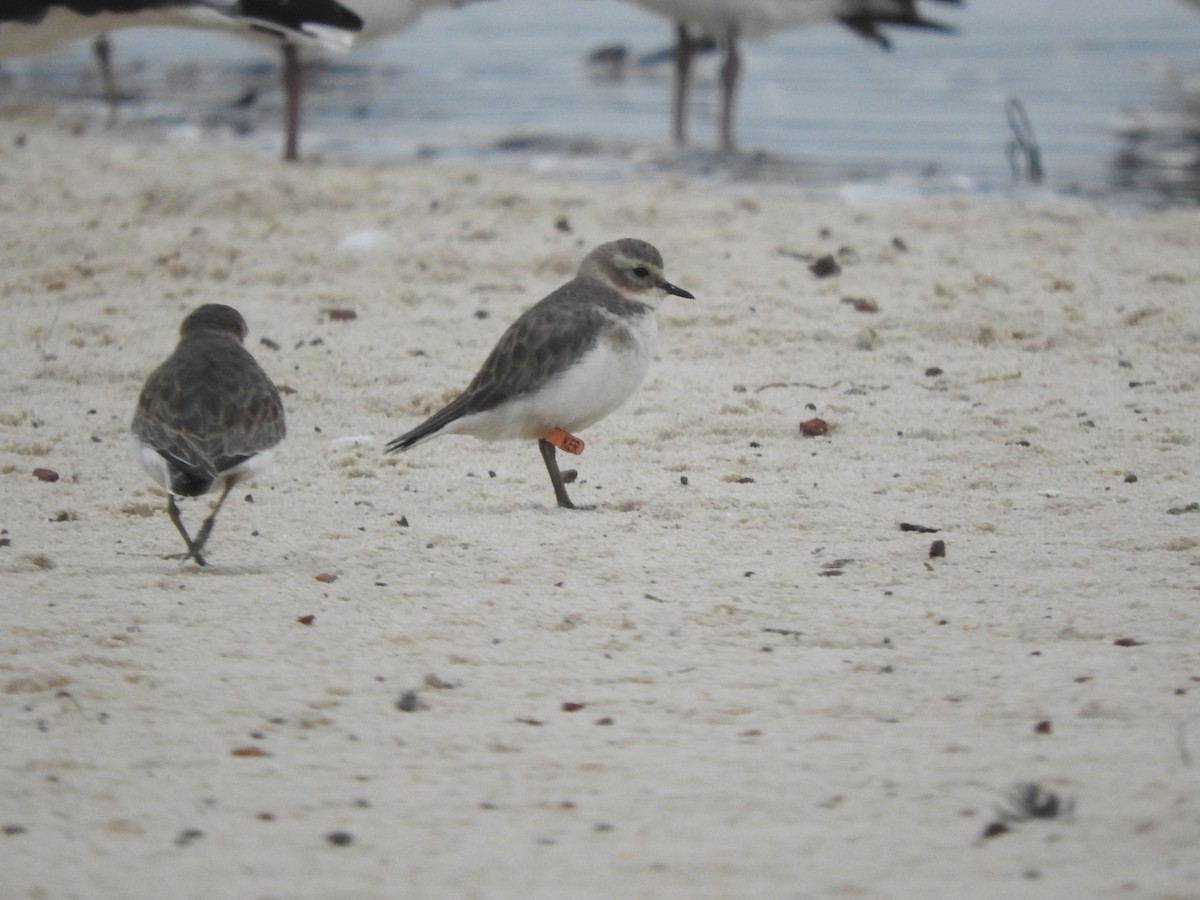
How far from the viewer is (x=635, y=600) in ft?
14.0

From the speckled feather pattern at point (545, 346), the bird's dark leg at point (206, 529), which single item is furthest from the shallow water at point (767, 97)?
the bird's dark leg at point (206, 529)

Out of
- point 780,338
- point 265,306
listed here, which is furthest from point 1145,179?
point 265,306

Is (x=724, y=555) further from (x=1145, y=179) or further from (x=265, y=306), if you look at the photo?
(x=1145, y=179)

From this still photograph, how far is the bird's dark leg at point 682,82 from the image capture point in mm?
12812

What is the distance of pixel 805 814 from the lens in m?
3.11

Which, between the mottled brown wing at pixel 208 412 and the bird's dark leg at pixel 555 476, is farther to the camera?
the bird's dark leg at pixel 555 476

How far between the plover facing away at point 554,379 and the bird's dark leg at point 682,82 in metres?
7.58

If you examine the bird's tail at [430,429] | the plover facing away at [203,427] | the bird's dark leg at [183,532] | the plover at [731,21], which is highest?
the plover at [731,21]

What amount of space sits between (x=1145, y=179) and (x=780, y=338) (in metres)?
5.05

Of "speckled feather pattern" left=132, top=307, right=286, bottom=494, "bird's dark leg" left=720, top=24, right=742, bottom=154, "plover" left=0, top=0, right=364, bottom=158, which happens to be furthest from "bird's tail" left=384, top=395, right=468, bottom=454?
"bird's dark leg" left=720, top=24, right=742, bottom=154

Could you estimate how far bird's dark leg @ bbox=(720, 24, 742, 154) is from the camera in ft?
40.4

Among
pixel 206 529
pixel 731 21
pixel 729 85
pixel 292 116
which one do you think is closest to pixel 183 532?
pixel 206 529

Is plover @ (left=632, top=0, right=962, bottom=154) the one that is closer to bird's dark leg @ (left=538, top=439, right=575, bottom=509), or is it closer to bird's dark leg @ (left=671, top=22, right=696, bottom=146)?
bird's dark leg @ (left=671, top=22, right=696, bottom=146)

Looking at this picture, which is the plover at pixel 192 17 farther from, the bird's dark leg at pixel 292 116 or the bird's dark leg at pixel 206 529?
the bird's dark leg at pixel 206 529
